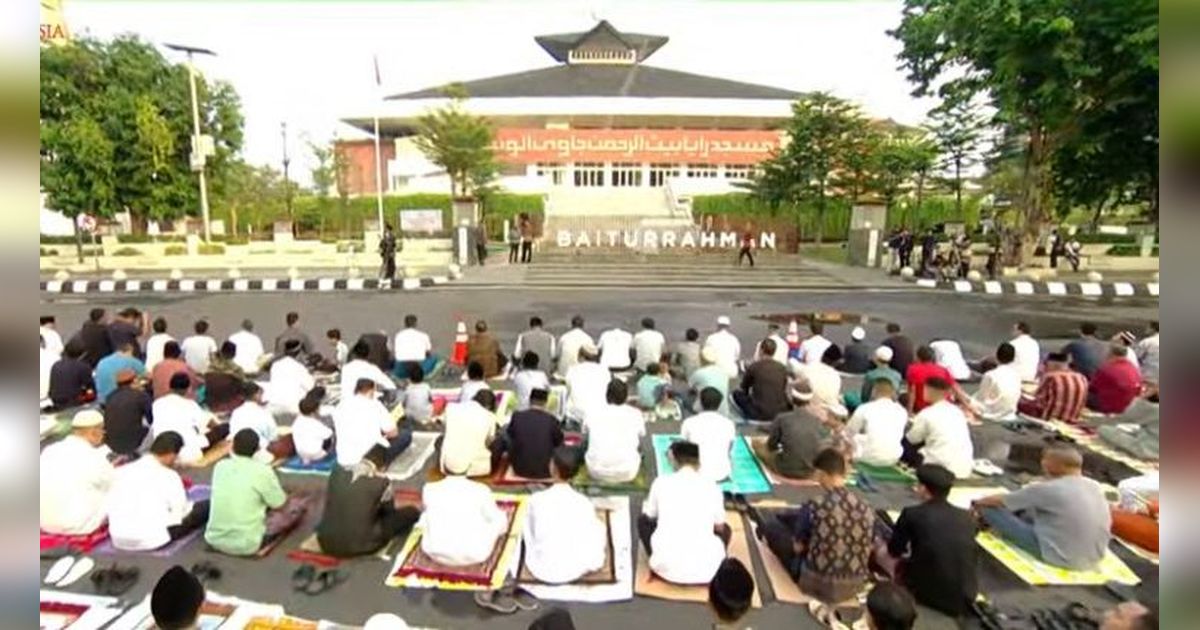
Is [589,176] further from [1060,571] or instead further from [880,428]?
[1060,571]

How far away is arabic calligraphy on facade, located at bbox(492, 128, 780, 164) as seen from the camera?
3991 cm

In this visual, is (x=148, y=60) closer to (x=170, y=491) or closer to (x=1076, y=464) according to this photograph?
(x=170, y=491)

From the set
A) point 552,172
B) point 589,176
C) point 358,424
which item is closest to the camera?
point 358,424

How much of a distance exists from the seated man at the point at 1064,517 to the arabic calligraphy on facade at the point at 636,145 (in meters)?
36.7

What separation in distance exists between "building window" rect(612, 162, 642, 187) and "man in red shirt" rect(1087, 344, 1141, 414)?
35.2m

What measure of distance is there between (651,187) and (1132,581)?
37.7 meters

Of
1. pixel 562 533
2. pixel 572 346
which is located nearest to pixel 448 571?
pixel 562 533

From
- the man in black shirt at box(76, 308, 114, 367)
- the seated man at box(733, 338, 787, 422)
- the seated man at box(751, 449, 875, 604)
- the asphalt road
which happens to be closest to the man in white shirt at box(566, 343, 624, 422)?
the asphalt road

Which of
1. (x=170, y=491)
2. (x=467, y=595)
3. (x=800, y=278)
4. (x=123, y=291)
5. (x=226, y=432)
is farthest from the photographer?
(x=800, y=278)

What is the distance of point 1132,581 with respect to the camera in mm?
4566

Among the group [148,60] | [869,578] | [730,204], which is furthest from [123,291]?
[730,204]

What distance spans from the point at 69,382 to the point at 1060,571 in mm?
9784

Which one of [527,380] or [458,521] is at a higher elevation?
[527,380]

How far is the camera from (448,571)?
15.4 feet
